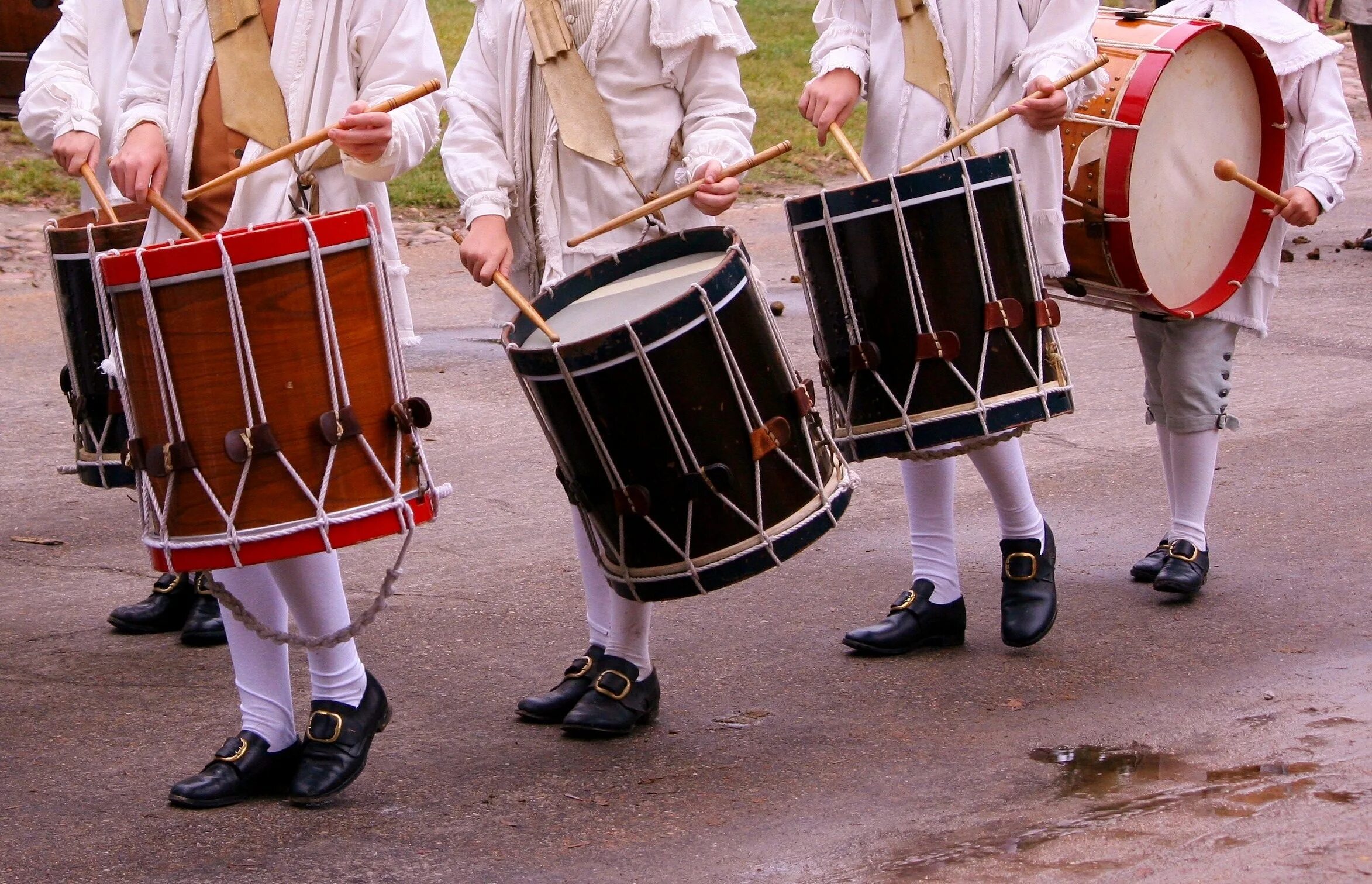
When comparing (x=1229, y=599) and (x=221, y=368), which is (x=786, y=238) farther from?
(x=221, y=368)

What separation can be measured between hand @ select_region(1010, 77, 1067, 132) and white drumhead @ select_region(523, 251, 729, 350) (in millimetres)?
799

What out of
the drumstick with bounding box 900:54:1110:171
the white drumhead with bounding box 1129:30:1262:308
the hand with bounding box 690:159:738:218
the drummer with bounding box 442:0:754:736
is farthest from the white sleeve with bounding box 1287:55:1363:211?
the hand with bounding box 690:159:738:218

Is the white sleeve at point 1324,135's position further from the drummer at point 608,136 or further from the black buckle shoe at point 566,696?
the black buckle shoe at point 566,696

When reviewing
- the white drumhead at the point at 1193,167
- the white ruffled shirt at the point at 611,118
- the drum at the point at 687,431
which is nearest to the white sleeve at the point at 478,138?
the white ruffled shirt at the point at 611,118

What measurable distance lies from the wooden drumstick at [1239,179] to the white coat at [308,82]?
1949 mm

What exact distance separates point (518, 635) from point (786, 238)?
5.70m

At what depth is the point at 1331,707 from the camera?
3.63 meters

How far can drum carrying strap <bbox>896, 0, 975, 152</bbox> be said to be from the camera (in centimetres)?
396

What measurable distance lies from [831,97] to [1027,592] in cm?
125

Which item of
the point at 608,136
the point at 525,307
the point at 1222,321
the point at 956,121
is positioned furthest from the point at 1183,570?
the point at 525,307

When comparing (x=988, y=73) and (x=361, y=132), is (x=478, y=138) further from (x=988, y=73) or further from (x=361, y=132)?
(x=988, y=73)

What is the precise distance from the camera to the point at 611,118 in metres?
3.71

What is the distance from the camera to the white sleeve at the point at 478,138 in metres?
3.68

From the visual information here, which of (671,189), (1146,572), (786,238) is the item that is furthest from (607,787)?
(786,238)
